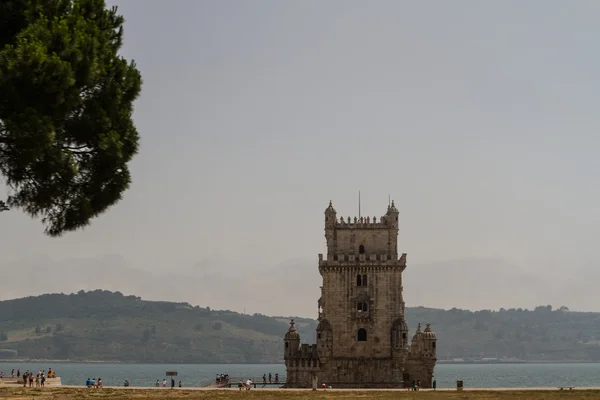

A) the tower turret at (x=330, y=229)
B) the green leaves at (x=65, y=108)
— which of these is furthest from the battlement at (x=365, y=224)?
the green leaves at (x=65, y=108)

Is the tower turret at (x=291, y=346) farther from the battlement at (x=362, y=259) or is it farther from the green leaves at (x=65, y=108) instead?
the green leaves at (x=65, y=108)

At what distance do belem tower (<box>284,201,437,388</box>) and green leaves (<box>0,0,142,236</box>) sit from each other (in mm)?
59062

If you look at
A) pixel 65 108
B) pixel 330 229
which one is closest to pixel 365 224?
pixel 330 229

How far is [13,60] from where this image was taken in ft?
102

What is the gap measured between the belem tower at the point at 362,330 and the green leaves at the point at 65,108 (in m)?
59.1

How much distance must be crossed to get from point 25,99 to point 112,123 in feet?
13.7

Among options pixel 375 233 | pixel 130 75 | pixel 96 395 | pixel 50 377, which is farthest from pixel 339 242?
pixel 130 75

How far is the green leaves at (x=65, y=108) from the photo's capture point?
104 ft

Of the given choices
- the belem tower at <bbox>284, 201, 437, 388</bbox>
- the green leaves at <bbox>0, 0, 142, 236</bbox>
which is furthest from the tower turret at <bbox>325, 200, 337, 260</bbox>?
the green leaves at <bbox>0, 0, 142, 236</bbox>

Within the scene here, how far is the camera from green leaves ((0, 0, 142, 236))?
104 feet

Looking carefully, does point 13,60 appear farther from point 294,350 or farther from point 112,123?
point 294,350

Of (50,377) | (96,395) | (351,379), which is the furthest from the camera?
(351,379)

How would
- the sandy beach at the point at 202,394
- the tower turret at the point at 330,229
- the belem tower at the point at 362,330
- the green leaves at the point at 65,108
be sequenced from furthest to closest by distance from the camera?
the tower turret at the point at 330,229 < the belem tower at the point at 362,330 < the sandy beach at the point at 202,394 < the green leaves at the point at 65,108

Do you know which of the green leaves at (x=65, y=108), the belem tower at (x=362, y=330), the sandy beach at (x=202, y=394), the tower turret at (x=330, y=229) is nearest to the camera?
the green leaves at (x=65, y=108)
